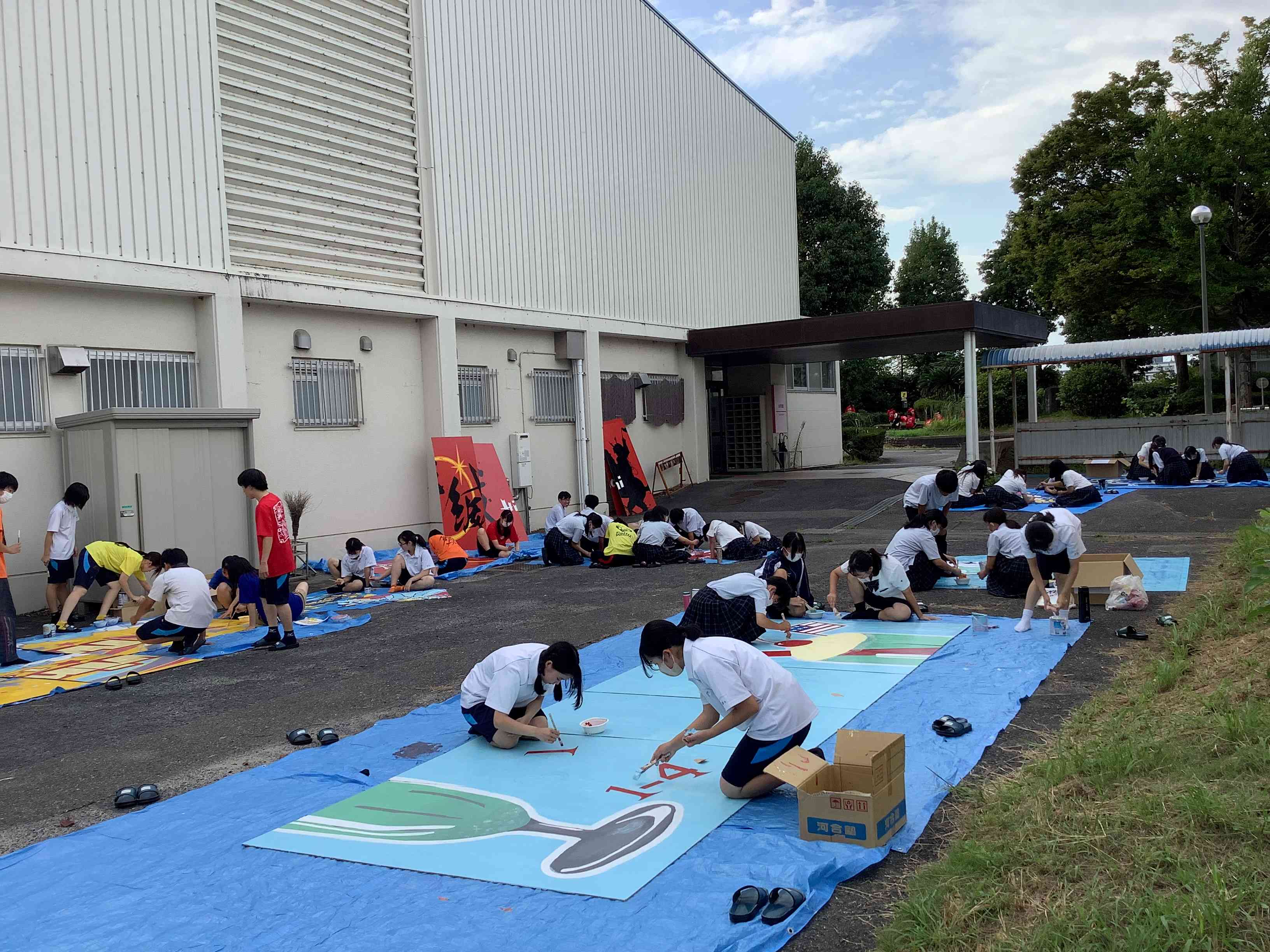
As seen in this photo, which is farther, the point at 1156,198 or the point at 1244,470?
the point at 1156,198

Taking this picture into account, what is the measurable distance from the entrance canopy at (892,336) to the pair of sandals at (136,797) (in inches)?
699

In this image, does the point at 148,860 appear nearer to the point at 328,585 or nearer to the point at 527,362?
the point at 328,585

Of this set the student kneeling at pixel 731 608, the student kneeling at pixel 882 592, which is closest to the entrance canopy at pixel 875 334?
the student kneeling at pixel 882 592

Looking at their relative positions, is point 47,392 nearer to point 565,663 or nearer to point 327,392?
point 327,392

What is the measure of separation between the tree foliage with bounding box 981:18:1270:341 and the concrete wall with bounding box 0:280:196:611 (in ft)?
82.7

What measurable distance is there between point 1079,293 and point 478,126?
19.7m

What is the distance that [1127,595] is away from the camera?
356 inches

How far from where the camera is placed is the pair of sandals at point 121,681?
26.9 feet

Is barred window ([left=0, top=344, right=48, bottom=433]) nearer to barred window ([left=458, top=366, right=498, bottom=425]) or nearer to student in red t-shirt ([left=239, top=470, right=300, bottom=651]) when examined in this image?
student in red t-shirt ([left=239, top=470, right=300, bottom=651])

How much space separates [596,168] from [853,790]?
18.9m

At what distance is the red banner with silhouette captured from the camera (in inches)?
846

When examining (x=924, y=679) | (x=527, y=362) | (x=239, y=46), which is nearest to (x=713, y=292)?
(x=527, y=362)

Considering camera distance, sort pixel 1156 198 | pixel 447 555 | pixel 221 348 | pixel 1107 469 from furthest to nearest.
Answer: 1. pixel 1156 198
2. pixel 1107 469
3. pixel 447 555
4. pixel 221 348

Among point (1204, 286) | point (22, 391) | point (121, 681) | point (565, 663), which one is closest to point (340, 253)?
point (22, 391)
